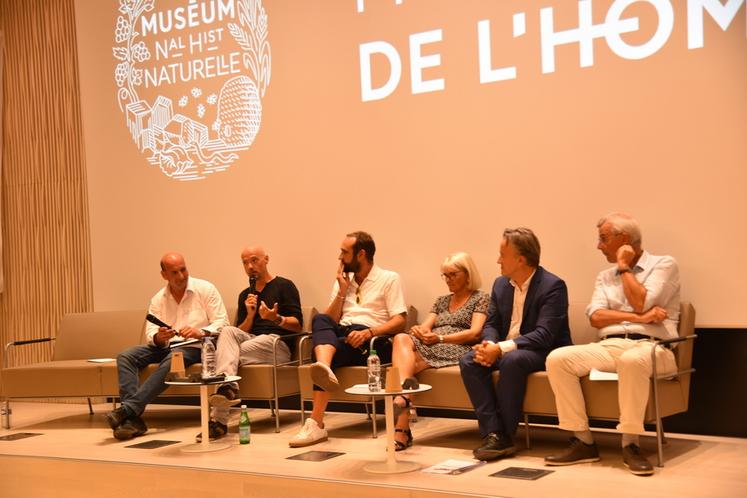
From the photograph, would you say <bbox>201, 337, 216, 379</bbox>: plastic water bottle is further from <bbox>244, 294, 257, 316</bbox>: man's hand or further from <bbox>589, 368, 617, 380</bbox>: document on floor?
<bbox>589, 368, 617, 380</bbox>: document on floor

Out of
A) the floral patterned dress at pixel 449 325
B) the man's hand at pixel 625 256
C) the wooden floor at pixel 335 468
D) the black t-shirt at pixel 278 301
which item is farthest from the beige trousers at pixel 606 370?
the black t-shirt at pixel 278 301

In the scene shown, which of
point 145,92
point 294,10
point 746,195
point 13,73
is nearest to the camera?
point 746,195

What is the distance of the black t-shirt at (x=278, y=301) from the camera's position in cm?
600

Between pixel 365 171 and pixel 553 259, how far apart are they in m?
1.48

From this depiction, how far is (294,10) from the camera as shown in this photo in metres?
6.43

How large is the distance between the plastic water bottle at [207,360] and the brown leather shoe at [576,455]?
77.9 inches

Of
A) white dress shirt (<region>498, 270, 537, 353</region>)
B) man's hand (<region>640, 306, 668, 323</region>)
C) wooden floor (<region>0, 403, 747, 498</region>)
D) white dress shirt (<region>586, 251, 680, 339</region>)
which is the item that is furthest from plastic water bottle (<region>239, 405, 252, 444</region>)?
man's hand (<region>640, 306, 668, 323</region>)

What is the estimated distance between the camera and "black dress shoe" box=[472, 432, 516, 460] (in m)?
4.49

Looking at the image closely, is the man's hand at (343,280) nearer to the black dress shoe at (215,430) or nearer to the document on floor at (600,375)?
the black dress shoe at (215,430)

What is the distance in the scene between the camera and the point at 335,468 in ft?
14.7

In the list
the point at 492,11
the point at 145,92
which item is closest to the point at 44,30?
the point at 145,92

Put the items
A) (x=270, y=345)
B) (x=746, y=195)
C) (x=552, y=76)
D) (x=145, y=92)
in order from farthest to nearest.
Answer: (x=145, y=92) < (x=270, y=345) < (x=552, y=76) < (x=746, y=195)

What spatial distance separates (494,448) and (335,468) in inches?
31.6

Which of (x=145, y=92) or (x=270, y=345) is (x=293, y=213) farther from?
(x=145, y=92)
